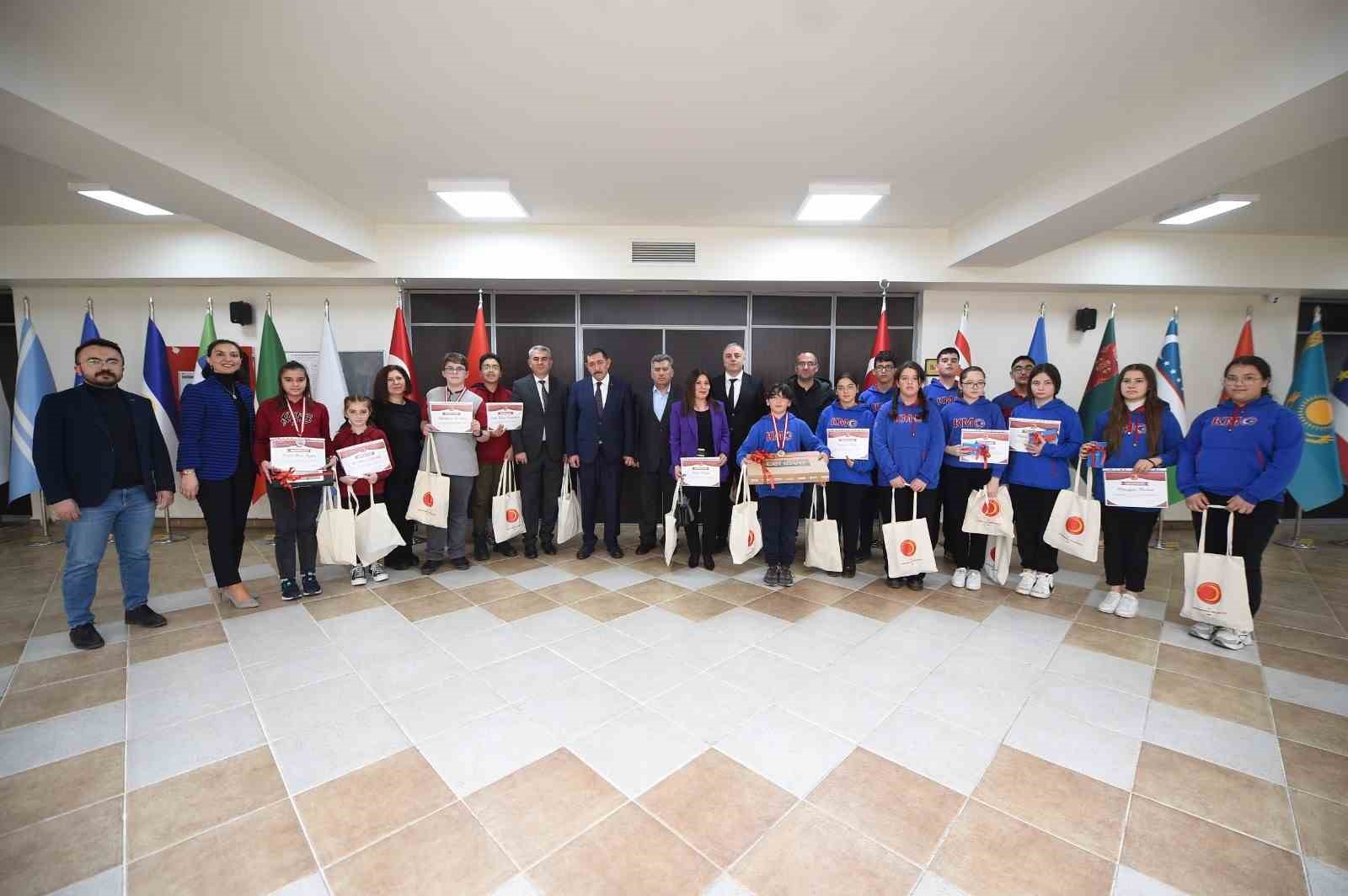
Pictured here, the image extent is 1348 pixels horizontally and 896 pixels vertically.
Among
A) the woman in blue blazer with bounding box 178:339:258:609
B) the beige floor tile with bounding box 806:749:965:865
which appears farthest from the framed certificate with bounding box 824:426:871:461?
the woman in blue blazer with bounding box 178:339:258:609

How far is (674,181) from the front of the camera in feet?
14.2

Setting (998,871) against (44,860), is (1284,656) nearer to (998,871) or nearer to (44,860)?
(998,871)

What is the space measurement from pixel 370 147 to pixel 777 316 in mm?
4220

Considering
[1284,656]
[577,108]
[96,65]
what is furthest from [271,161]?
[1284,656]

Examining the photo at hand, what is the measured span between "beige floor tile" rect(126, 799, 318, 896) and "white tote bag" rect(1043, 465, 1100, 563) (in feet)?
14.7

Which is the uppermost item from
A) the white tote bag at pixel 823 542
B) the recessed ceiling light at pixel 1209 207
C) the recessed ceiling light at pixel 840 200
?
the recessed ceiling light at pixel 840 200

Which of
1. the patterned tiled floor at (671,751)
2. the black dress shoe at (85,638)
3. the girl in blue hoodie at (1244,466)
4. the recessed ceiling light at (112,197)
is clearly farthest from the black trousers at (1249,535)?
the recessed ceiling light at (112,197)

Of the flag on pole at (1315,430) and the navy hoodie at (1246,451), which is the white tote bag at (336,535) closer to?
the navy hoodie at (1246,451)

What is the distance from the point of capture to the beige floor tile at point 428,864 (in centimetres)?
161

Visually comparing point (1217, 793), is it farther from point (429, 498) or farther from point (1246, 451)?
point (429, 498)

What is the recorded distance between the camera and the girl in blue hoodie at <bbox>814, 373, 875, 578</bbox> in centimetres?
411

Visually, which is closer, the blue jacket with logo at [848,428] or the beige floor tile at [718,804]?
the beige floor tile at [718,804]

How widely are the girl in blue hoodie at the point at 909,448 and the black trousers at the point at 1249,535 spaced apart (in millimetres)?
1566

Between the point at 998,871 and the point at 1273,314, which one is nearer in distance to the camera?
the point at 998,871
